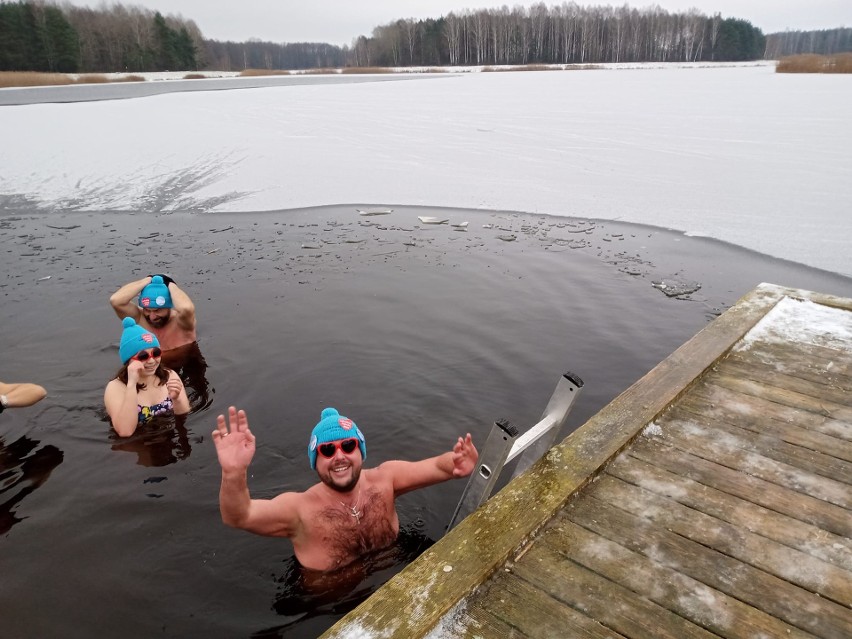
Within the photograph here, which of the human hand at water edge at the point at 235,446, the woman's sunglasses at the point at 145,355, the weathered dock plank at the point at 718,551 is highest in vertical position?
the human hand at water edge at the point at 235,446

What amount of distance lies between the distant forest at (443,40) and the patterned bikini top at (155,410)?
2354 inches

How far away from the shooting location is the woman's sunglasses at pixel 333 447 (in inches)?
111

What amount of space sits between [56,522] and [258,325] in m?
3.04

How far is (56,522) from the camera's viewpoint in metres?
3.59

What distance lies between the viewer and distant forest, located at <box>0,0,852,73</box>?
5189 cm

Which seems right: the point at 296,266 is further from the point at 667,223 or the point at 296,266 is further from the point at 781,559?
the point at 781,559

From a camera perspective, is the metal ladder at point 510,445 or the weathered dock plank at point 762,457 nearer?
the metal ladder at point 510,445

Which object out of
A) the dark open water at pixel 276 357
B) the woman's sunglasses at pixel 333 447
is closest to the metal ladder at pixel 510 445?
the woman's sunglasses at pixel 333 447

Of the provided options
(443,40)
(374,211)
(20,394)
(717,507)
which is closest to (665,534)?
(717,507)

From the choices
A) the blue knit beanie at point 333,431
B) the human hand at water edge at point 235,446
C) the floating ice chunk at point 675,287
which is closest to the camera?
the human hand at water edge at point 235,446

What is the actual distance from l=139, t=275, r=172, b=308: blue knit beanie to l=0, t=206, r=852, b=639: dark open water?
75 centimetres

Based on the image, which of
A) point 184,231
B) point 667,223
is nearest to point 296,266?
point 184,231

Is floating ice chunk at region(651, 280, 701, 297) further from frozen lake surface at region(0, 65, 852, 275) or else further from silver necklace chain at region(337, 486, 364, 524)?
silver necklace chain at region(337, 486, 364, 524)

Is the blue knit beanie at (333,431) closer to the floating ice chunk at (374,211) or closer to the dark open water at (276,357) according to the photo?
the dark open water at (276,357)
